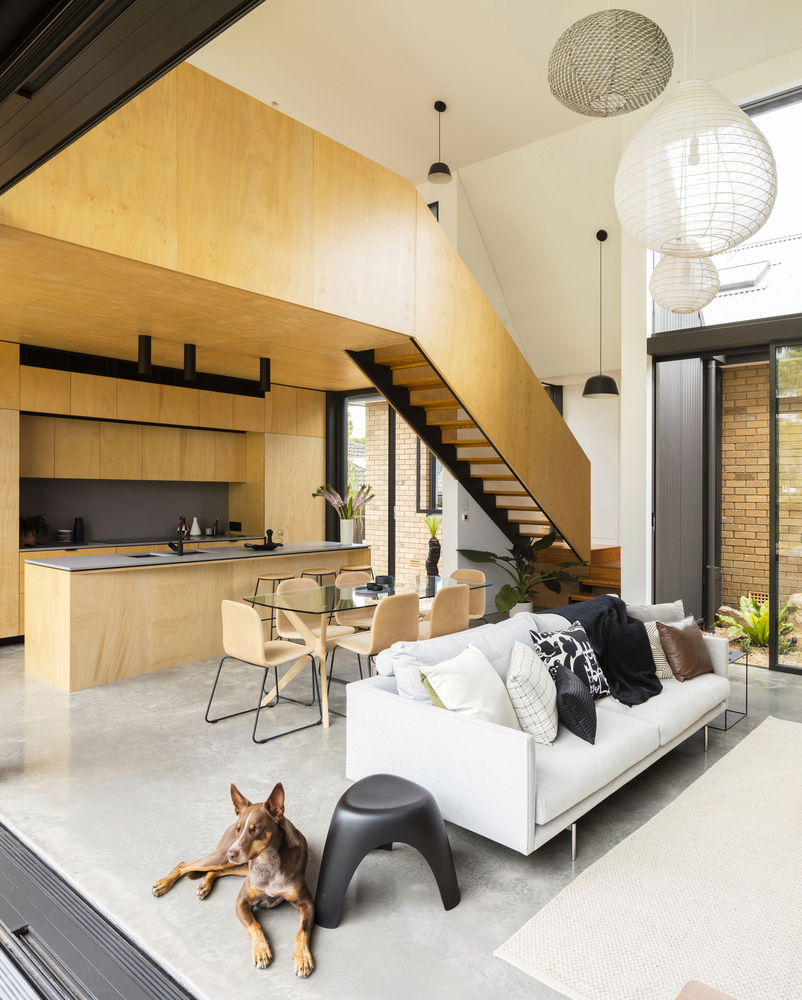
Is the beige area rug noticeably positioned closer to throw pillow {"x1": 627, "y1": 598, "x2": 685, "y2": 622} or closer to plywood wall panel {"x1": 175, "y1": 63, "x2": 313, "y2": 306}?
throw pillow {"x1": 627, "y1": 598, "x2": 685, "y2": 622}

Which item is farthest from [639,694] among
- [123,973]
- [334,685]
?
[123,973]

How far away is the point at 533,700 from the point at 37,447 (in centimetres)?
555

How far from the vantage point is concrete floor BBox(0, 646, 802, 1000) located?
196cm

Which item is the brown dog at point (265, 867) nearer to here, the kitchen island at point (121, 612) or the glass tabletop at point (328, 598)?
the glass tabletop at point (328, 598)

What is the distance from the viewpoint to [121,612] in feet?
16.2

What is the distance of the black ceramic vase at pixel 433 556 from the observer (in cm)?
854

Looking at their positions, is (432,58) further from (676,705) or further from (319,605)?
(676,705)

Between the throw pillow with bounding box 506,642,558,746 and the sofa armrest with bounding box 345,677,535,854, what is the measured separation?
410 mm

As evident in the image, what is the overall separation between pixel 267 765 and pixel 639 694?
197 cm

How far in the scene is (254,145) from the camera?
12.0ft

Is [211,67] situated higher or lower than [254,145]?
higher

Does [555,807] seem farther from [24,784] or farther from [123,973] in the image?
[24,784]

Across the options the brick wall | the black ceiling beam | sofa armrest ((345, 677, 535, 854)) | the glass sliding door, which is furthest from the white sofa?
the brick wall

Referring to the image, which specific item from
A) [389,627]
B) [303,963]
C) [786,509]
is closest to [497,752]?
[303,963]
